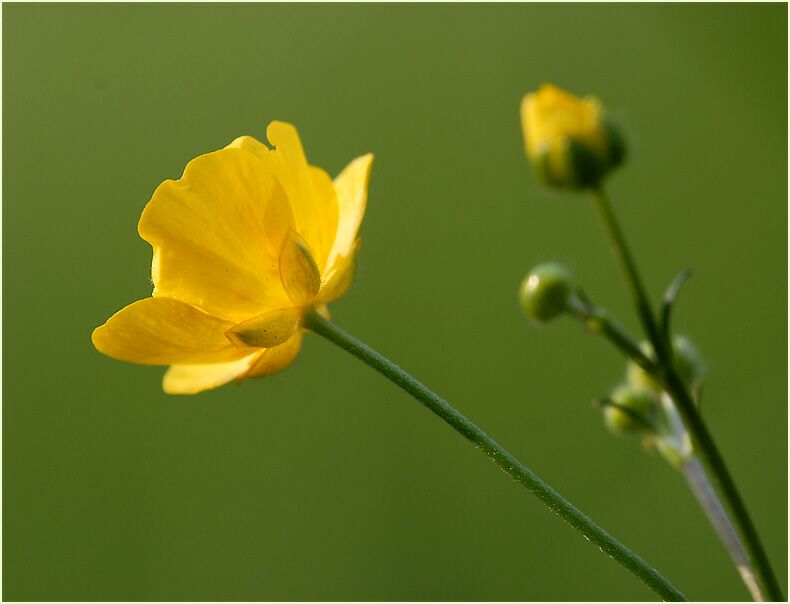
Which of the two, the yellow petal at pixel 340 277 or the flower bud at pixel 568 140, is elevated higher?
the flower bud at pixel 568 140

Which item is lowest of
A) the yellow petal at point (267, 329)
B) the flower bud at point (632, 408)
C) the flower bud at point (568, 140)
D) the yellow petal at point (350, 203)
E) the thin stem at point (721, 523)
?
the thin stem at point (721, 523)

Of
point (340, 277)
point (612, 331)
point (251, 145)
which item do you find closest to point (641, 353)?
point (612, 331)

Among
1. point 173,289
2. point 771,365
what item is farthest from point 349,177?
point 771,365

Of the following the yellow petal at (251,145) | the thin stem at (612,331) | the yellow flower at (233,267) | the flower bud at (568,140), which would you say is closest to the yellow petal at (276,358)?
the yellow flower at (233,267)

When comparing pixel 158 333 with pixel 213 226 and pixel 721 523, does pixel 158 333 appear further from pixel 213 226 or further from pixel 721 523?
pixel 721 523

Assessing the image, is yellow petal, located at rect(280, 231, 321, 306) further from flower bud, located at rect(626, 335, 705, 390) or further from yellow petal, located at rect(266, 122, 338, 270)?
flower bud, located at rect(626, 335, 705, 390)

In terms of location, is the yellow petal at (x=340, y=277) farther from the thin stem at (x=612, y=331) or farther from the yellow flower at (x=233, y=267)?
the thin stem at (x=612, y=331)

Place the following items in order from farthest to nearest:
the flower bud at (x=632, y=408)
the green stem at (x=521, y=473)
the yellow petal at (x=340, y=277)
Answer: the flower bud at (x=632, y=408)
the yellow petal at (x=340, y=277)
the green stem at (x=521, y=473)
